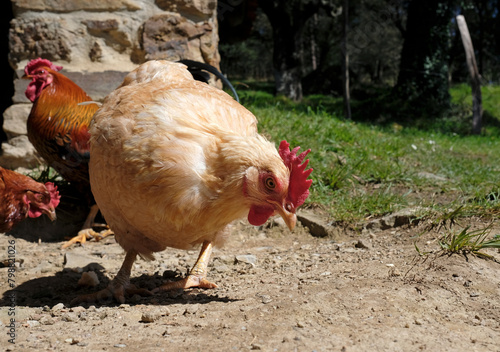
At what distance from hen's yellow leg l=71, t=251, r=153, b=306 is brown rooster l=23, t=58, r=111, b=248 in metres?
1.51

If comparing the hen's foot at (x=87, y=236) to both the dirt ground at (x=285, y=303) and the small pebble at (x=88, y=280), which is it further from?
the small pebble at (x=88, y=280)

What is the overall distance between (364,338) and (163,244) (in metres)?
1.38

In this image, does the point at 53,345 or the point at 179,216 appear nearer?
the point at 53,345

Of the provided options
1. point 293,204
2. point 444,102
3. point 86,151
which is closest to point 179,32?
point 86,151

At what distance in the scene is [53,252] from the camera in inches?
163

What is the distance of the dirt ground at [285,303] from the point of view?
2016 millimetres

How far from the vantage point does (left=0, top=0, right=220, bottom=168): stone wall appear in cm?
498

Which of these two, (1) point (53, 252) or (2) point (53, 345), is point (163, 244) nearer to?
(2) point (53, 345)

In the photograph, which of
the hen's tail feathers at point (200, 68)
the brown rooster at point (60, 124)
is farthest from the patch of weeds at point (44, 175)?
the hen's tail feathers at point (200, 68)

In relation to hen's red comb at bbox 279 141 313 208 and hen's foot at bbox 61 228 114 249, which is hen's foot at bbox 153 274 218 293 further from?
hen's foot at bbox 61 228 114 249

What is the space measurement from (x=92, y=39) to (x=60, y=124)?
1348 millimetres

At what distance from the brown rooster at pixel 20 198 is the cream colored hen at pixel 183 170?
1128 mm

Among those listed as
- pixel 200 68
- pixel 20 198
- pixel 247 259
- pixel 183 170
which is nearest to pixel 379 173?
pixel 247 259

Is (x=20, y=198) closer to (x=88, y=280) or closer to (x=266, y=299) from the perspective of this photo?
(x=88, y=280)
